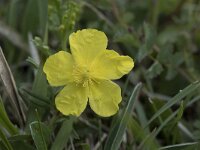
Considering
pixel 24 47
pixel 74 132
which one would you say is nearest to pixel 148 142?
pixel 74 132

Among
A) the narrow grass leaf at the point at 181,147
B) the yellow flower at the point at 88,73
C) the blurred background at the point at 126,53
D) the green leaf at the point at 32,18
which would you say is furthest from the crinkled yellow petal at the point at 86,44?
the green leaf at the point at 32,18

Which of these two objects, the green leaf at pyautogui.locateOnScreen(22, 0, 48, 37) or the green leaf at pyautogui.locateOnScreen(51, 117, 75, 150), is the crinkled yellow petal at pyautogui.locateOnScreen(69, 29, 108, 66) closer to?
the green leaf at pyautogui.locateOnScreen(51, 117, 75, 150)

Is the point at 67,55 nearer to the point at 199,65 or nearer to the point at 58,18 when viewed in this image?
the point at 58,18

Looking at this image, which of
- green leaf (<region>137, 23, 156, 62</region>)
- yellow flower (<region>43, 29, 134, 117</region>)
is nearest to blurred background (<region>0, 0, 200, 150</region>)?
green leaf (<region>137, 23, 156, 62</region>)

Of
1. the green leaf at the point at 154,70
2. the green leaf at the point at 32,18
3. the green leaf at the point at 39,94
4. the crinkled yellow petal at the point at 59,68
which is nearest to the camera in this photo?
the crinkled yellow petal at the point at 59,68

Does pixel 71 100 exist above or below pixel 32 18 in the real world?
above

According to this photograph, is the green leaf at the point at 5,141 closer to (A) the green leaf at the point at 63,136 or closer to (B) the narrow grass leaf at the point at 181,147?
(A) the green leaf at the point at 63,136

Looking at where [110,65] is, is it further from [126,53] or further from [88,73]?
[126,53]

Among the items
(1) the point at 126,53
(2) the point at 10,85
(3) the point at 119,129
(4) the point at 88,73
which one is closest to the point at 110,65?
(4) the point at 88,73
